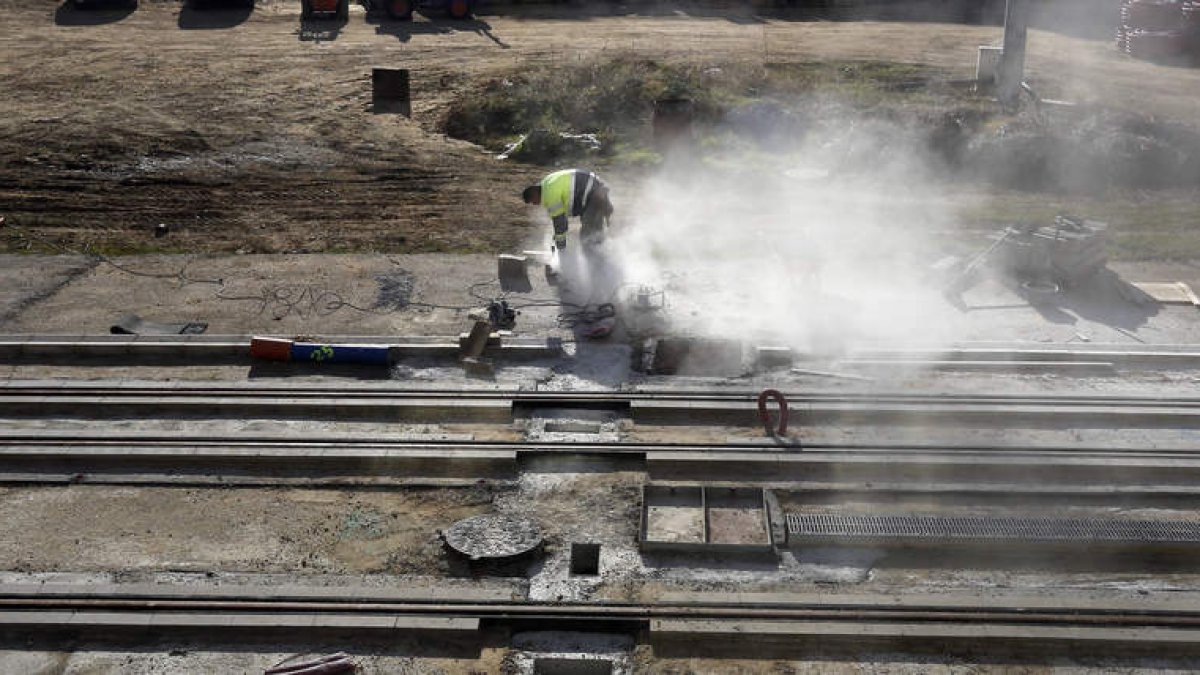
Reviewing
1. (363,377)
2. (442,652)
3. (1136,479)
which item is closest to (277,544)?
(442,652)

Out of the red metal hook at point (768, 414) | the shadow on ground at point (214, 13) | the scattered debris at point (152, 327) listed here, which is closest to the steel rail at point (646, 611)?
the red metal hook at point (768, 414)

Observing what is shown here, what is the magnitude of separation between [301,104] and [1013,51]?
1497 centimetres

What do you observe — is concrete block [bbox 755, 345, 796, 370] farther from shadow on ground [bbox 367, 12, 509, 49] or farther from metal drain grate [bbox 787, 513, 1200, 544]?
shadow on ground [bbox 367, 12, 509, 49]

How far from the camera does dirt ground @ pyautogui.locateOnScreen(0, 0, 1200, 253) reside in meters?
17.6

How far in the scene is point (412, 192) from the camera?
18953 millimetres

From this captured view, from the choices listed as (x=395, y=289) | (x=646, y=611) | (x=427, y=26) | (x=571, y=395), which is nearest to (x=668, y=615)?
(x=646, y=611)

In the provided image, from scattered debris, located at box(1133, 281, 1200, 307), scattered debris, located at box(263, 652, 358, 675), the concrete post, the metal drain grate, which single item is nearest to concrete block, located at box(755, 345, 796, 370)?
the metal drain grate

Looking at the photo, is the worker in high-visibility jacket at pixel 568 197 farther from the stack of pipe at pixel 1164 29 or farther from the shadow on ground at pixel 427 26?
the stack of pipe at pixel 1164 29

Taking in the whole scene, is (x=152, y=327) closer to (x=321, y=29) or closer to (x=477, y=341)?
(x=477, y=341)

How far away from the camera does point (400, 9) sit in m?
30.4

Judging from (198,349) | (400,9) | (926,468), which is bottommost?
(926,468)

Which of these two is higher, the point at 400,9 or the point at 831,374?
the point at 400,9

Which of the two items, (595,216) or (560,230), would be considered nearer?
(560,230)

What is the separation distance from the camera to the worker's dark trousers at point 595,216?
47.8 feet
